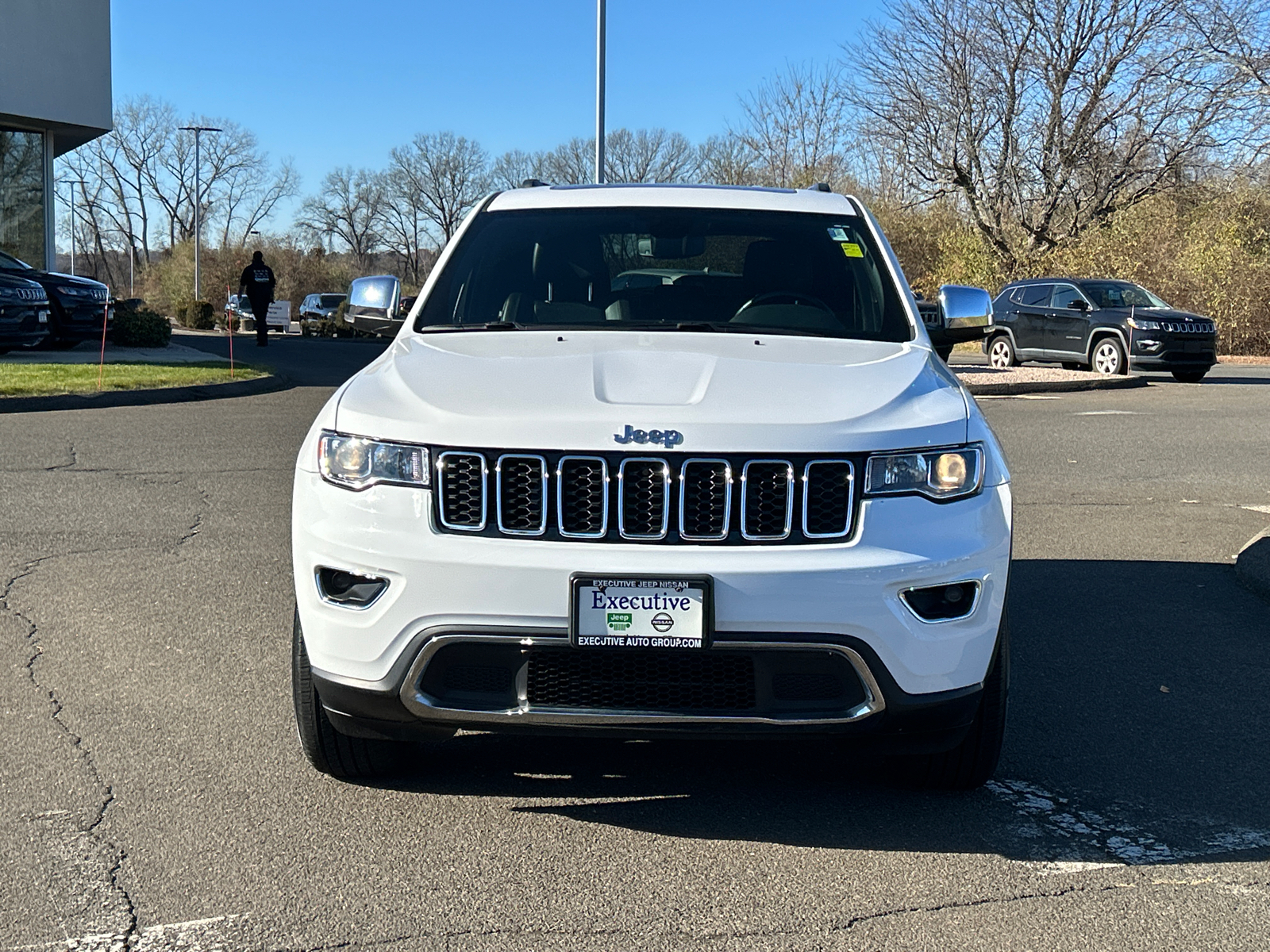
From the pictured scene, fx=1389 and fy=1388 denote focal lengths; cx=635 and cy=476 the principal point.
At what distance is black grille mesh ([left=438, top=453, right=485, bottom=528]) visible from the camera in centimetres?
340

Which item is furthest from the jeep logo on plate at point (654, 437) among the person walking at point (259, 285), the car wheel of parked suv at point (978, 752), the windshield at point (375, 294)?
the person walking at point (259, 285)

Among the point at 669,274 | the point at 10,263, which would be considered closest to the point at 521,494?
the point at 669,274

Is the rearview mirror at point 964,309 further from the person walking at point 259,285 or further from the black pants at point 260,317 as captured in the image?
the black pants at point 260,317

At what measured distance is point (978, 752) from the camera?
148 inches

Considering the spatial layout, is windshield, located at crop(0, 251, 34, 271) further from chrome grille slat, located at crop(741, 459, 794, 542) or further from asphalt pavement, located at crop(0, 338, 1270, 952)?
chrome grille slat, located at crop(741, 459, 794, 542)

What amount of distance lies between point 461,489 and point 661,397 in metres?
0.55

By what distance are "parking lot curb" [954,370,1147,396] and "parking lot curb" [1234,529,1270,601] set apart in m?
12.2

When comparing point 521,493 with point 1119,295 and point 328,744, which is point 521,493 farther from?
point 1119,295

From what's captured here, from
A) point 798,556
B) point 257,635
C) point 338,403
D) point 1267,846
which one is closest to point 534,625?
point 798,556

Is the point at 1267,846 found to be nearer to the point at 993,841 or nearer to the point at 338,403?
the point at 993,841

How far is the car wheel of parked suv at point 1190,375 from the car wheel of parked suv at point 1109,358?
832 millimetres

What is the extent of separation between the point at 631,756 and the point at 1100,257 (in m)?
33.6

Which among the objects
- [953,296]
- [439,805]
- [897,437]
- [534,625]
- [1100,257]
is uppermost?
[1100,257]

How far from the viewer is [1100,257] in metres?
35.1
